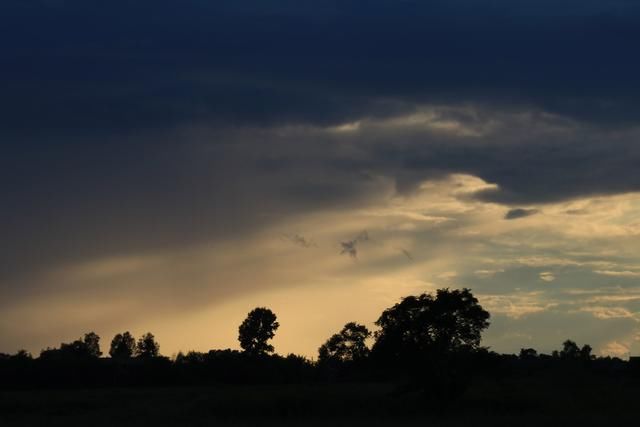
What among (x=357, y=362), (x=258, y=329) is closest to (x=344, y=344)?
(x=258, y=329)

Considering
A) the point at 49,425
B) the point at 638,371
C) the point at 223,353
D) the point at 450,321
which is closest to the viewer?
the point at 49,425

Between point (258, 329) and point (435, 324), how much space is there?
373 ft

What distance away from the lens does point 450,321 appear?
2766 inches

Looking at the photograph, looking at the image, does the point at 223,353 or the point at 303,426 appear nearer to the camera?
the point at 303,426

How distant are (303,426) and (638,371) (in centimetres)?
8296

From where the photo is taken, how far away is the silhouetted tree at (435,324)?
7050 centimetres

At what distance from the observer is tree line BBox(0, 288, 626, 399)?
69438 millimetres

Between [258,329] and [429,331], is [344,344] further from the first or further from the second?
[429,331]

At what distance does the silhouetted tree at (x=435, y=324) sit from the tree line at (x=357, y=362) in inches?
3.3

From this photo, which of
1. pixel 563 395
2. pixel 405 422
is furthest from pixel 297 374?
pixel 405 422

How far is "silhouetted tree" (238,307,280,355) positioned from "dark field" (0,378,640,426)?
100508mm

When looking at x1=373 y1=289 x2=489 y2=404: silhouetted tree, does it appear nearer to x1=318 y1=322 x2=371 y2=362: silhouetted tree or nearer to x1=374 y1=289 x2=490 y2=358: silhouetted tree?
x1=374 y1=289 x2=490 y2=358: silhouetted tree

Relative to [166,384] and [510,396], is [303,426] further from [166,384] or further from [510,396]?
[166,384]

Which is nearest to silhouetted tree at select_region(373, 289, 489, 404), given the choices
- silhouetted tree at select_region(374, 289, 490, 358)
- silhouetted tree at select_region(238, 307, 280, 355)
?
silhouetted tree at select_region(374, 289, 490, 358)
